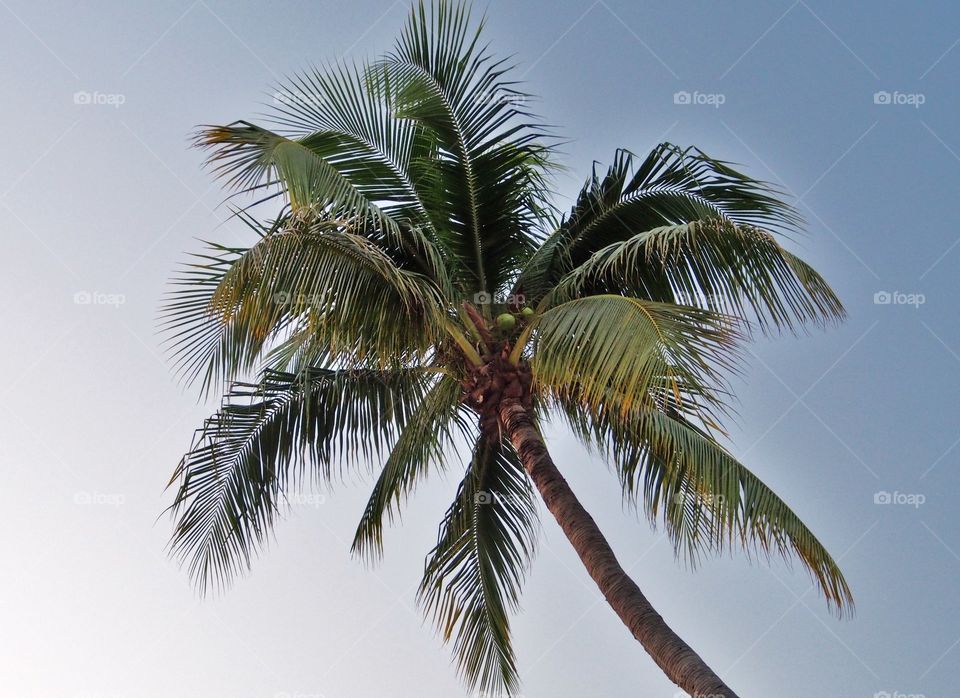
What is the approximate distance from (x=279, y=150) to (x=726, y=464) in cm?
410

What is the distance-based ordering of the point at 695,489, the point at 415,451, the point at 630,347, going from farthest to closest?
the point at 415,451
the point at 695,489
the point at 630,347

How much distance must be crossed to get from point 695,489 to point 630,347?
→ 1.98 m

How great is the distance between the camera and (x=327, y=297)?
7.41 meters

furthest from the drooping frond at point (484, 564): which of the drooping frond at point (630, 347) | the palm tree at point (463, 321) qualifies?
the drooping frond at point (630, 347)

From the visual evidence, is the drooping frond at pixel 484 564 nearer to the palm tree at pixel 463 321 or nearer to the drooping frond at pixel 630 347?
the palm tree at pixel 463 321

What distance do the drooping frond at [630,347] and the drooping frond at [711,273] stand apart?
750 millimetres

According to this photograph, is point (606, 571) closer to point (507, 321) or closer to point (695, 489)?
point (695, 489)

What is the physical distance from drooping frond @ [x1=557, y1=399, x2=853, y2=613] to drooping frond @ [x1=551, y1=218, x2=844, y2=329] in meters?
1.07

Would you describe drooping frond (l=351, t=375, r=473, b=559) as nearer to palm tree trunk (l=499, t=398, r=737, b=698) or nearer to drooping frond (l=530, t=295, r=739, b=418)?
palm tree trunk (l=499, t=398, r=737, b=698)

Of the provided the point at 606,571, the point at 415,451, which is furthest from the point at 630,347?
the point at 415,451

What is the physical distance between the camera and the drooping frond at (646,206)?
29.2ft

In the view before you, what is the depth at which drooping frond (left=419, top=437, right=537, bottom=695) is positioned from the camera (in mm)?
9461

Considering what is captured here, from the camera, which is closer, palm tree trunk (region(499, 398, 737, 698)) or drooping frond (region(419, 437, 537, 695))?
palm tree trunk (region(499, 398, 737, 698))

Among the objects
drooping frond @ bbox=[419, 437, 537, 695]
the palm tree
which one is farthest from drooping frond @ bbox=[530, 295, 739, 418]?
drooping frond @ bbox=[419, 437, 537, 695]
